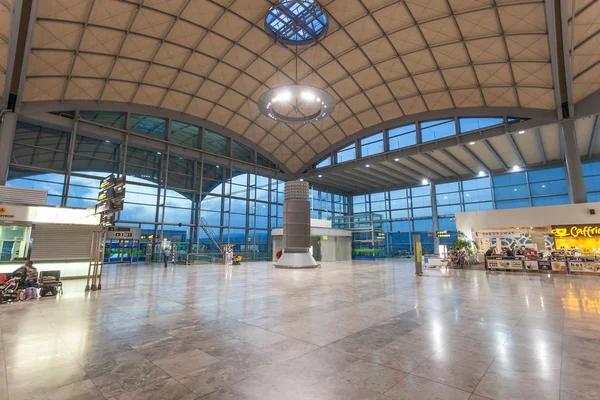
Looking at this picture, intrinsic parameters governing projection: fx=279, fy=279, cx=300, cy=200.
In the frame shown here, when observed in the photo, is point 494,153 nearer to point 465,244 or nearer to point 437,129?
point 437,129

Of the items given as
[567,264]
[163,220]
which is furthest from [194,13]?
[567,264]

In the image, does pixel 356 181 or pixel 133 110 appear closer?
pixel 133 110

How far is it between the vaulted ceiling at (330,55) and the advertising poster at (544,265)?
13333 mm

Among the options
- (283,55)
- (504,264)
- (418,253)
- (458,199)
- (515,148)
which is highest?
(283,55)

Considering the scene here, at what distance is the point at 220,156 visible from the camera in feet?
115

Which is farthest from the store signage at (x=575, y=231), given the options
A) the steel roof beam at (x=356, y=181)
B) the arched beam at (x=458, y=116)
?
the steel roof beam at (x=356, y=181)

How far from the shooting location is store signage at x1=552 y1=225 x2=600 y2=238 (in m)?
21.5

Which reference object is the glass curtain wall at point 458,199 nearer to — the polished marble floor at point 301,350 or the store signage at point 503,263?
the store signage at point 503,263

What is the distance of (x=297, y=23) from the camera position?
70.5ft

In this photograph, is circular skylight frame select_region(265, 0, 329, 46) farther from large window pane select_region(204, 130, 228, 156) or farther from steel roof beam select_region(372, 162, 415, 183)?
steel roof beam select_region(372, 162, 415, 183)

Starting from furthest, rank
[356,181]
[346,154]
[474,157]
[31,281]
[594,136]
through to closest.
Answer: [356,181], [346,154], [474,157], [594,136], [31,281]

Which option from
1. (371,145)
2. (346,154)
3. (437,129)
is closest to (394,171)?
(371,145)

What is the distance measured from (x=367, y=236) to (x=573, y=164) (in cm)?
2542

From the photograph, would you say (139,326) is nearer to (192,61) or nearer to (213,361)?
(213,361)
